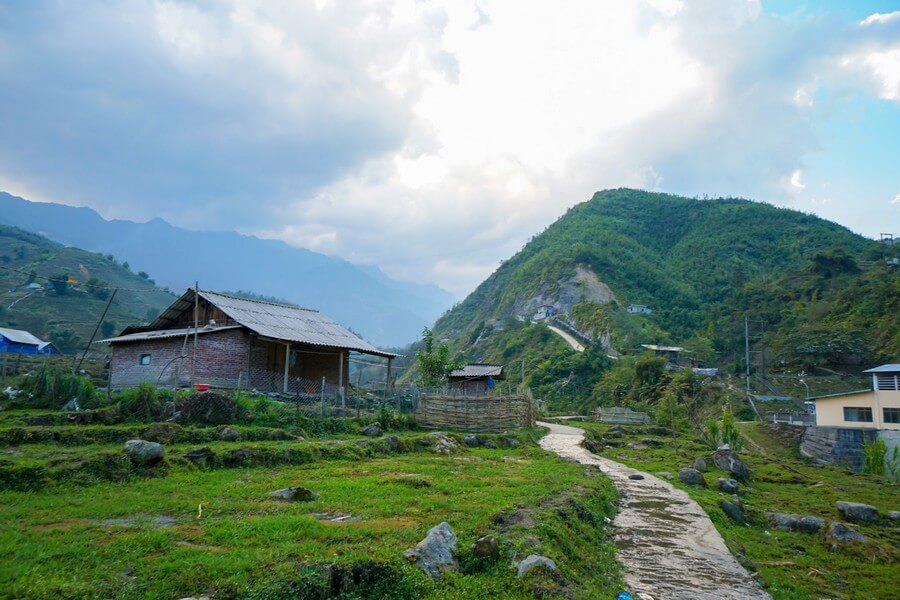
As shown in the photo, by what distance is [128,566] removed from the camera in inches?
239

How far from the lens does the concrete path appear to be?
8.45 metres

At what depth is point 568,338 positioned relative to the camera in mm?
73688

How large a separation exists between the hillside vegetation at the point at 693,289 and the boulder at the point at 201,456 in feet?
158

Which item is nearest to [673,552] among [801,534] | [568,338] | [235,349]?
[801,534]

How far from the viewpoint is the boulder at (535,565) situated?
716cm

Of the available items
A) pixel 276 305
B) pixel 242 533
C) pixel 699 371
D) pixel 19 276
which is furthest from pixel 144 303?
pixel 242 533

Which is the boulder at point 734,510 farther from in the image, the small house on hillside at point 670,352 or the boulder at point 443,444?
the small house on hillside at point 670,352

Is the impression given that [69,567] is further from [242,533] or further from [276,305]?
[276,305]

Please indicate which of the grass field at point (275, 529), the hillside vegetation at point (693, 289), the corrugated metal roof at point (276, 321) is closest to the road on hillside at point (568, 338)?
the hillside vegetation at point (693, 289)

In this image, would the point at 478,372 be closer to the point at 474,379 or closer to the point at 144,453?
the point at 474,379

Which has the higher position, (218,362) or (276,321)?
(276,321)

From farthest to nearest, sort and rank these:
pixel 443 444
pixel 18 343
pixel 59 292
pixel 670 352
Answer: pixel 59 292 < pixel 670 352 < pixel 18 343 < pixel 443 444

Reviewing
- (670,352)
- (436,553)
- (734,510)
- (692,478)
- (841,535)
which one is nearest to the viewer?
(436,553)

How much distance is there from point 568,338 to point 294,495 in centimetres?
6661
